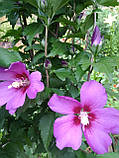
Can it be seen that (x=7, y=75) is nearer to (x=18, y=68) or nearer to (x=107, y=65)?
(x=18, y=68)

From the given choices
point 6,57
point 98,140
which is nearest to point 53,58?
point 6,57

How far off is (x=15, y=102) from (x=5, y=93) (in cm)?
7

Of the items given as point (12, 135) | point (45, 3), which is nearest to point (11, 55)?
point (45, 3)

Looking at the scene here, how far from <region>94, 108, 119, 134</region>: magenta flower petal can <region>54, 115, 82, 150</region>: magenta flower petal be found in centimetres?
7

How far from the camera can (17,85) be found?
644 millimetres

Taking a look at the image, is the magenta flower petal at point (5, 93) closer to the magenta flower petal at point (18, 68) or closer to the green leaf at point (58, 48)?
the magenta flower petal at point (18, 68)

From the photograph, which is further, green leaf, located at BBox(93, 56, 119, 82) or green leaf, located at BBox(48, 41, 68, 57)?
green leaf, located at BBox(48, 41, 68, 57)

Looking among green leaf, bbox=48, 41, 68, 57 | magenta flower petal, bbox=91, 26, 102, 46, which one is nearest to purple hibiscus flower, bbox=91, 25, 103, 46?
magenta flower petal, bbox=91, 26, 102, 46

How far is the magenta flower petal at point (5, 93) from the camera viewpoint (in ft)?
2.03

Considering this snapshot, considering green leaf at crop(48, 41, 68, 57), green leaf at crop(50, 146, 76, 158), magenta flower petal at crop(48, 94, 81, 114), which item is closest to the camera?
magenta flower petal at crop(48, 94, 81, 114)

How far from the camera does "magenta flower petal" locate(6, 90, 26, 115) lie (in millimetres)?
575

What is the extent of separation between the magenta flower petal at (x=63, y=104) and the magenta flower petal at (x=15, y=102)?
8 cm

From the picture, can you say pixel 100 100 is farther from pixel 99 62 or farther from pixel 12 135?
pixel 12 135

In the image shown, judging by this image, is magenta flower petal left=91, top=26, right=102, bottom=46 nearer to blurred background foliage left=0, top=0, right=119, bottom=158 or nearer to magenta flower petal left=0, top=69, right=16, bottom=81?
blurred background foliage left=0, top=0, right=119, bottom=158
